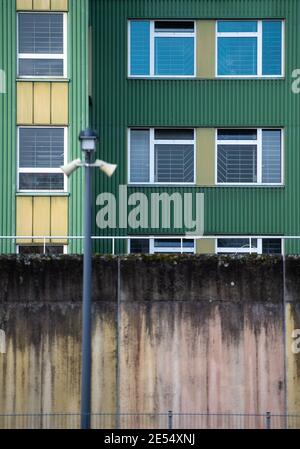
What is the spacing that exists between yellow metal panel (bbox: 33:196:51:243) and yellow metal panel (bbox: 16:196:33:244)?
115mm

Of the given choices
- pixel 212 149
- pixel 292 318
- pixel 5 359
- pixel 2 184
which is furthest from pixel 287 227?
pixel 5 359

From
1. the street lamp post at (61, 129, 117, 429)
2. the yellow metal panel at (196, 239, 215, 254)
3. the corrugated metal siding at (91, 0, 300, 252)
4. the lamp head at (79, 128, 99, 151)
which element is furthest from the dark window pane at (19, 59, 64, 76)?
the lamp head at (79, 128, 99, 151)

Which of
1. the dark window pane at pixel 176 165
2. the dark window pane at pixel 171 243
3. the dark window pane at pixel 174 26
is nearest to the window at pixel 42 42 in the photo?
the dark window pane at pixel 174 26

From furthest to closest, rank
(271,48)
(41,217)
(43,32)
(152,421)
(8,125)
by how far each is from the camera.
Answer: (271,48), (43,32), (8,125), (41,217), (152,421)

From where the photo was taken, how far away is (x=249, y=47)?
81.8 feet

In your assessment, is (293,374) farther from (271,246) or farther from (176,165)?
(176,165)

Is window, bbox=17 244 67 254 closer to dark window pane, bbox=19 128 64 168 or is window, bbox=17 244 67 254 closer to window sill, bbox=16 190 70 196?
window sill, bbox=16 190 70 196

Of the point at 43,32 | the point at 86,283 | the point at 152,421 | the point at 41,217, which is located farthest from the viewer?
the point at 43,32

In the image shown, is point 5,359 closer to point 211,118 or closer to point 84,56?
point 84,56

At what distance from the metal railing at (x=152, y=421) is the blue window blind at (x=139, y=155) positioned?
783cm

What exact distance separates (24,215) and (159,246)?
4027 mm

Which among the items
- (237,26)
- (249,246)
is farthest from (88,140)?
(237,26)

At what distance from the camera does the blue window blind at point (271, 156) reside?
2480 centimetres

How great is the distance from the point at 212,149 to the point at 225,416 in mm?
8267
